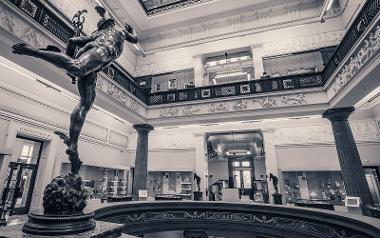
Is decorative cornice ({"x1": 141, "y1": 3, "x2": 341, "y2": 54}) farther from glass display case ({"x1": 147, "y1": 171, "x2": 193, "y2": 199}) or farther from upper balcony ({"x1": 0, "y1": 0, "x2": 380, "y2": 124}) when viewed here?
glass display case ({"x1": 147, "y1": 171, "x2": 193, "y2": 199})

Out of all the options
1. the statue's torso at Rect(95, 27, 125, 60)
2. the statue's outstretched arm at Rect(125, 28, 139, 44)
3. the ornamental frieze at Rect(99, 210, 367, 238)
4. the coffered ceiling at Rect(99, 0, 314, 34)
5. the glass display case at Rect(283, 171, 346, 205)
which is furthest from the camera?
the coffered ceiling at Rect(99, 0, 314, 34)

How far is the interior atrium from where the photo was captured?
141 inches

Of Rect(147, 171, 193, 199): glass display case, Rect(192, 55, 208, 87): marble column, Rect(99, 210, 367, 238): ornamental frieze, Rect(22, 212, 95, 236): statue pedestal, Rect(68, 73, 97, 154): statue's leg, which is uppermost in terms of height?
Rect(192, 55, 208, 87): marble column

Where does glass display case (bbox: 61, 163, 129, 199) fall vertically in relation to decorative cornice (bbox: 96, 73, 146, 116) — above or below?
below

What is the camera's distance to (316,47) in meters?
11.7

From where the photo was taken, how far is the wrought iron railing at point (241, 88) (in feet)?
30.1

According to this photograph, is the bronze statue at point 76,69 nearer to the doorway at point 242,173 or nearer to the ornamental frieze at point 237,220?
the ornamental frieze at point 237,220

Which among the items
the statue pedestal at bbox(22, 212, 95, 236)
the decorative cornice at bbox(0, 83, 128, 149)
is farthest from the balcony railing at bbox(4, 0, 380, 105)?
the statue pedestal at bbox(22, 212, 95, 236)

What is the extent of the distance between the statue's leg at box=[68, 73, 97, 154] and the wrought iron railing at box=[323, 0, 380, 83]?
665cm

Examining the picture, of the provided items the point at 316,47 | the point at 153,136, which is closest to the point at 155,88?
the point at 153,136

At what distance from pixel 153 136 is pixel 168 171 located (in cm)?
267

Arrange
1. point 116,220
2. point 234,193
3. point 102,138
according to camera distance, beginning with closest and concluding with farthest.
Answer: point 116,220
point 234,193
point 102,138

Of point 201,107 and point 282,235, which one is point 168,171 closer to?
point 201,107

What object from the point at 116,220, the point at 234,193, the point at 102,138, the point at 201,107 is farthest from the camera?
the point at 102,138
